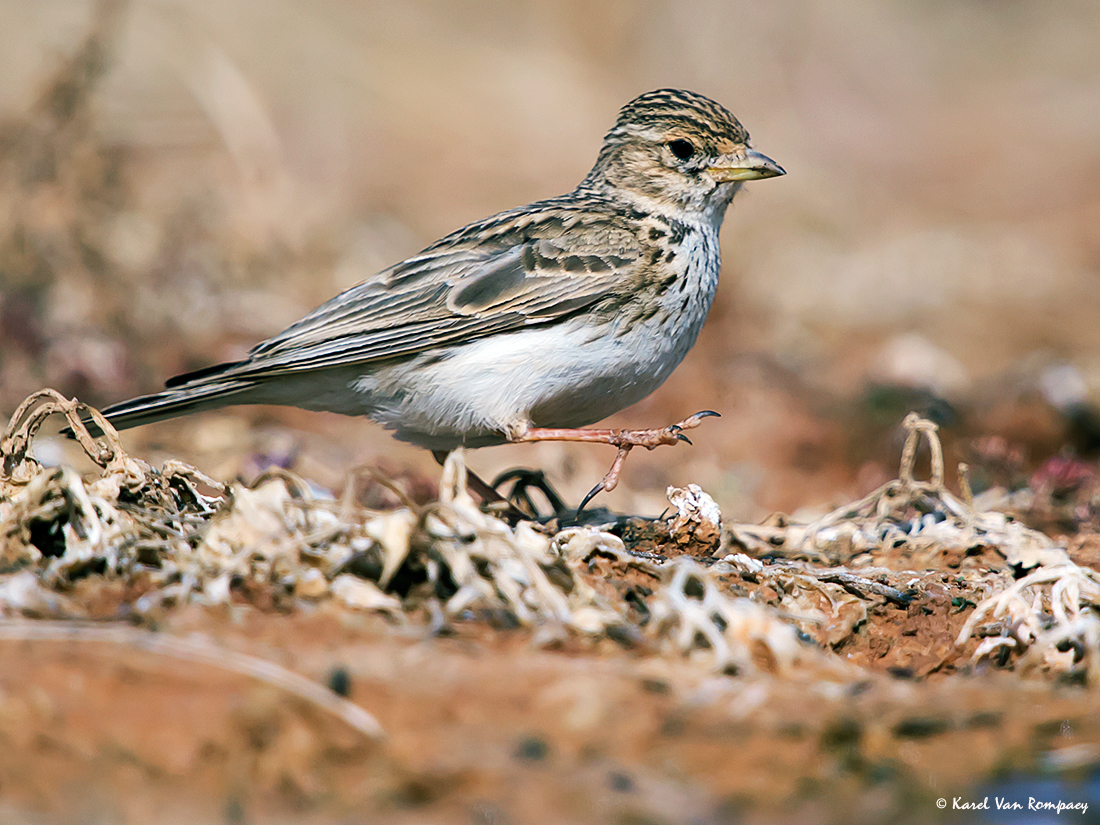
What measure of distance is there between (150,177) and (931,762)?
40.2ft

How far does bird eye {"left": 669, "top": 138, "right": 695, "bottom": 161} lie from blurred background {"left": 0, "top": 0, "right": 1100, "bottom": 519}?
2.15 m

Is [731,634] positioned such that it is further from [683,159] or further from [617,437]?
[683,159]

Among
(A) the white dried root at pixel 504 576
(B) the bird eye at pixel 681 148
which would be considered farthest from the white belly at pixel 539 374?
(A) the white dried root at pixel 504 576

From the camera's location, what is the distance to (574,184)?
48.1 ft

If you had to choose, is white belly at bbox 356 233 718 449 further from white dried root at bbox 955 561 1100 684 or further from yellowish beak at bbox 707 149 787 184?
white dried root at bbox 955 561 1100 684

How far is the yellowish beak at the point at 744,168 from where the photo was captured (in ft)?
18.1

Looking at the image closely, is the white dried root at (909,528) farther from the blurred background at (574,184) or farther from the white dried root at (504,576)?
the white dried root at (504,576)

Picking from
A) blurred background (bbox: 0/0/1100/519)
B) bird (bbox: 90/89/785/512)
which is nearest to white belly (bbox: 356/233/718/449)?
bird (bbox: 90/89/785/512)

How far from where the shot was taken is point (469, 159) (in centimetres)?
1572

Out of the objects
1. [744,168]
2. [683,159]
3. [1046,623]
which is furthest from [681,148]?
[1046,623]

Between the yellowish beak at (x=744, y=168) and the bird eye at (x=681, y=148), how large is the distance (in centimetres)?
16

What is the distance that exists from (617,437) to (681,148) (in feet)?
5.95

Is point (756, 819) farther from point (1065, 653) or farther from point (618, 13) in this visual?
point (618, 13)

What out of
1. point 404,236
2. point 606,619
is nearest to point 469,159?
point 404,236
